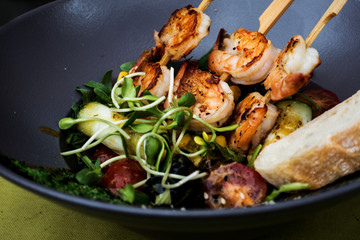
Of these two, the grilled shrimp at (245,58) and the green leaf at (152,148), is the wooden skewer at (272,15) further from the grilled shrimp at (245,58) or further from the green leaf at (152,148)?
the green leaf at (152,148)

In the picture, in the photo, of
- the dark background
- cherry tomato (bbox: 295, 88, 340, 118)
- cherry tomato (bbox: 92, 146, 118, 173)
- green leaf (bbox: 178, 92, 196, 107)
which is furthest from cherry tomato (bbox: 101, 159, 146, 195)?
the dark background

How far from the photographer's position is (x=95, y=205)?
126cm

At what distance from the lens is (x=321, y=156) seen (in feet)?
4.86

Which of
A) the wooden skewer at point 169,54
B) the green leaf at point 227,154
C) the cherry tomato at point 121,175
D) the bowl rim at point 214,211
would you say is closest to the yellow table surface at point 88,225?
the cherry tomato at point 121,175

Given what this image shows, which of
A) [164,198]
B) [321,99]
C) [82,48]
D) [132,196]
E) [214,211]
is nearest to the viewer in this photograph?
[214,211]

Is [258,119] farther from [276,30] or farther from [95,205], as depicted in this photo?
[276,30]

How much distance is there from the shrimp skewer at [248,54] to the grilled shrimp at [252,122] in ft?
0.39

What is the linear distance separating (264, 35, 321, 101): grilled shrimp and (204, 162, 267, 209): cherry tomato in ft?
1.25

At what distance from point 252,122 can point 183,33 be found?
0.63m

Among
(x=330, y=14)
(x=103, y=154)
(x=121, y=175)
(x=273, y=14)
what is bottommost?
Answer: (x=103, y=154)

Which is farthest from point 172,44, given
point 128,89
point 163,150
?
point 163,150

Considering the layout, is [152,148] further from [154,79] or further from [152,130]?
[154,79]

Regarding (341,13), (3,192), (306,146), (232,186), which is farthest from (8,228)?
(341,13)

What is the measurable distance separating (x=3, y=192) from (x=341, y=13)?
7.02 ft
